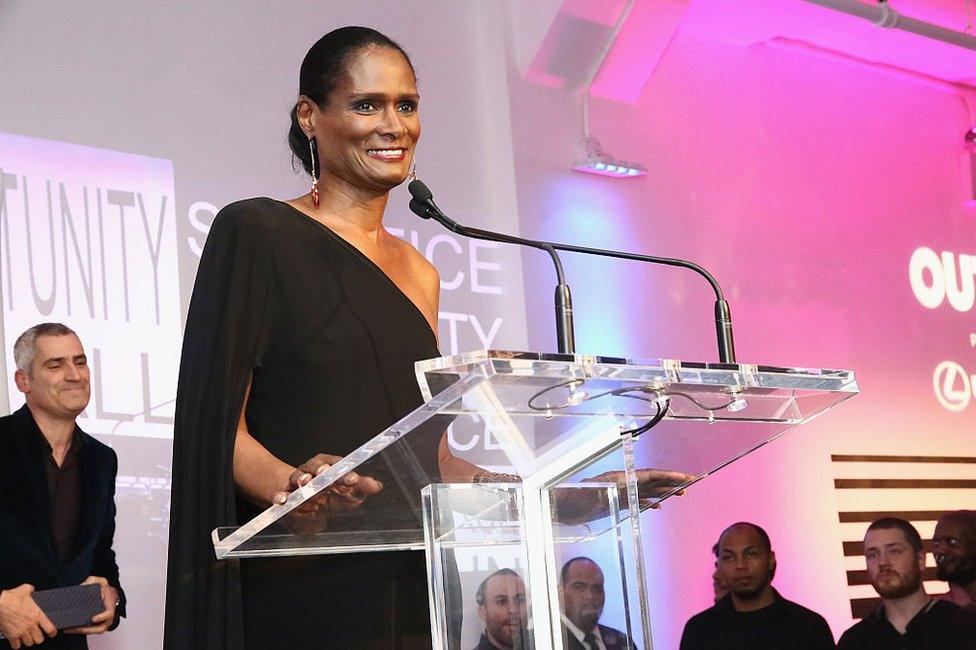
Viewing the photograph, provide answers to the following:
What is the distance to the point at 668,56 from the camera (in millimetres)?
6266

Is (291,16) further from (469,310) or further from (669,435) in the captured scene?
(669,435)

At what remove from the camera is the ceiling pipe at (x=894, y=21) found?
6398mm

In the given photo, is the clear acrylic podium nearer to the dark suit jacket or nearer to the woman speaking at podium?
the woman speaking at podium

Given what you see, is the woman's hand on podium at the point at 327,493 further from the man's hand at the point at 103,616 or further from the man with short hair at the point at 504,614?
the man's hand at the point at 103,616

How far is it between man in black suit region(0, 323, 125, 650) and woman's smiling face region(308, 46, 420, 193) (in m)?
1.84

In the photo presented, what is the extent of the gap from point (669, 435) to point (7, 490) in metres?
2.53

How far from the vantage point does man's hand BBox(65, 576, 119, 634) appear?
3.41 metres

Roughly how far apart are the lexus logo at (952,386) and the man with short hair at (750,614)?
2107 millimetres

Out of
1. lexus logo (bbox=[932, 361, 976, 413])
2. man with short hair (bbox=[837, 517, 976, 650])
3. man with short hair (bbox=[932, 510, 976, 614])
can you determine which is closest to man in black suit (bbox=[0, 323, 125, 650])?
man with short hair (bbox=[837, 517, 976, 650])

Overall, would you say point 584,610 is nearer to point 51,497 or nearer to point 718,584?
point 51,497

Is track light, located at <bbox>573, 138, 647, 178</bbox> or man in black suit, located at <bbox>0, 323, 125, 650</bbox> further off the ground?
track light, located at <bbox>573, 138, 647, 178</bbox>

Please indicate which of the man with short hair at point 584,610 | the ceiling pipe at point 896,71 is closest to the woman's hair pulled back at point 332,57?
the man with short hair at point 584,610

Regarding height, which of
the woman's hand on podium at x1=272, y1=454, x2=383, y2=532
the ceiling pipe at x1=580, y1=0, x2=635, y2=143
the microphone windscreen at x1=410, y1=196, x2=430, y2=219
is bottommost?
the woman's hand on podium at x1=272, y1=454, x2=383, y2=532

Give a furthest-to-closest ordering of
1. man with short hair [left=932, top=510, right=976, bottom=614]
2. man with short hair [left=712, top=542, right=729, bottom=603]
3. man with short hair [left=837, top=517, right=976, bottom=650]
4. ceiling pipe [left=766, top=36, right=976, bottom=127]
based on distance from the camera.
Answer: ceiling pipe [left=766, top=36, right=976, bottom=127] → man with short hair [left=932, top=510, right=976, bottom=614] → man with short hair [left=712, top=542, right=729, bottom=603] → man with short hair [left=837, top=517, right=976, bottom=650]
